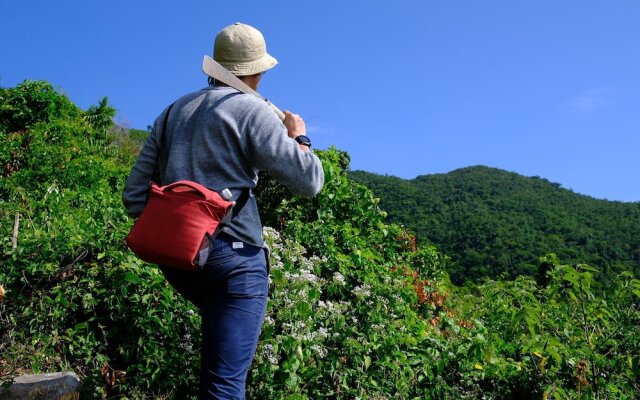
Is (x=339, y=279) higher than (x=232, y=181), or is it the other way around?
(x=232, y=181)

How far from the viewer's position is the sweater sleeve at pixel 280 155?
2119 mm

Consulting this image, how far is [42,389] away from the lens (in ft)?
11.0

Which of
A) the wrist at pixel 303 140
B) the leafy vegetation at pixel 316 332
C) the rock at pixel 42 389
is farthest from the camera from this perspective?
the leafy vegetation at pixel 316 332

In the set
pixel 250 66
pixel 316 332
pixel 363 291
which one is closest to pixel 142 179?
pixel 250 66

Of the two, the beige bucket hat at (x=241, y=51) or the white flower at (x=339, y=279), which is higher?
the beige bucket hat at (x=241, y=51)

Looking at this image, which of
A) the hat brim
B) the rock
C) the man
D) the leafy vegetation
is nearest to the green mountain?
the leafy vegetation

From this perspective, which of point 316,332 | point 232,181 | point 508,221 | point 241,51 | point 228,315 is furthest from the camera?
point 508,221

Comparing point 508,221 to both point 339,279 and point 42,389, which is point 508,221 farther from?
point 42,389

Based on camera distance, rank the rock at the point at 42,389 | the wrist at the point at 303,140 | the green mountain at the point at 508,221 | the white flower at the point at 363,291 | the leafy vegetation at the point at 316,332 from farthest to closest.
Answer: the green mountain at the point at 508,221 < the white flower at the point at 363,291 < the leafy vegetation at the point at 316,332 < the rock at the point at 42,389 < the wrist at the point at 303,140

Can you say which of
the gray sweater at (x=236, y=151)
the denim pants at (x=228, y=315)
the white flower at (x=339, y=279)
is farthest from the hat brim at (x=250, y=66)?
the white flower at (x=339, y=279)

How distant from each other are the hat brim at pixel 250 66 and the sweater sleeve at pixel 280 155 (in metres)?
0.25

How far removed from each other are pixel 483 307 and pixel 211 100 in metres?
4.01

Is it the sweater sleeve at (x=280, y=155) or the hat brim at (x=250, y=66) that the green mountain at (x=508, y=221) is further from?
the sweater sleeve at (x=280, y=155)

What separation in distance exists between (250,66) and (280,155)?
45 cm
